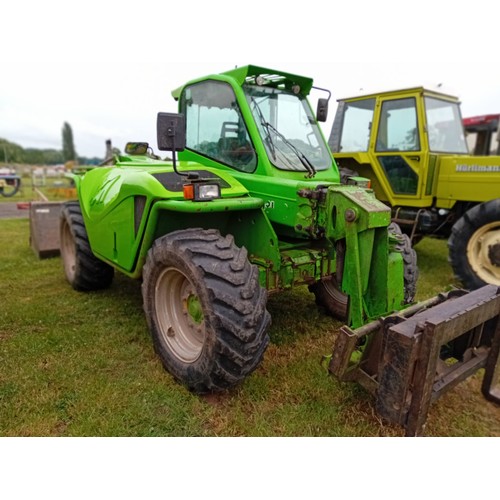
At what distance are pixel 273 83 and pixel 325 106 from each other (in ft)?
1.79

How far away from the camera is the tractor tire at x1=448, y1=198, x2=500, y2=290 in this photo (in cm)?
514

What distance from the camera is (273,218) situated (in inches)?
128

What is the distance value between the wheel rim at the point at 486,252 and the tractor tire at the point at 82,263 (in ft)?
14.8

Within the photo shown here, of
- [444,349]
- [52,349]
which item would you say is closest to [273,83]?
[444,349]

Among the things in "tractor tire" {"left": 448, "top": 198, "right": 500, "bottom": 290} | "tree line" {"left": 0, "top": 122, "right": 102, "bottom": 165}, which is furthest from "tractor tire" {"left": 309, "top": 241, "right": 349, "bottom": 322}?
"tree line" {"left": 0, "top": 122, "right": 102, "bottom": 165}

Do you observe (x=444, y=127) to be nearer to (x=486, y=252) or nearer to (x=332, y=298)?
(x=486, y=252)

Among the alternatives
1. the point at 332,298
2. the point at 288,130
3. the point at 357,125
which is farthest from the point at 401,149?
the point at 288,130

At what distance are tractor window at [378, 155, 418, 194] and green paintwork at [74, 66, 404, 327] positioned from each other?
288 centimetres

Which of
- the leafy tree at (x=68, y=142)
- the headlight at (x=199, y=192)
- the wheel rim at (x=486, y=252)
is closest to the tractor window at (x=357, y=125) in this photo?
the wheel rim at (x=486, y=252)

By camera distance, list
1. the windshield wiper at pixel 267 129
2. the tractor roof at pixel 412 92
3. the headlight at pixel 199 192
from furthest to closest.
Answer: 1. the tractor roof at pixel 412 92
2. the windshield wiper at pixel 267 129
3. the headlight at pixel 199 192

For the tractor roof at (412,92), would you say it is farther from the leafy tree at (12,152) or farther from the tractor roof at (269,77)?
the leafy tree at (12,152)

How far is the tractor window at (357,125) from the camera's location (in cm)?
656

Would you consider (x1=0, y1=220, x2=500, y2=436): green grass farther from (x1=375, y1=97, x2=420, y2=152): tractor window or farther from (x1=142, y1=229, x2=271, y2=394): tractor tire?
(x1=375, y1=97, x2=420, y2=152): tractor window

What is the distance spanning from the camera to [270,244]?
125 inches
